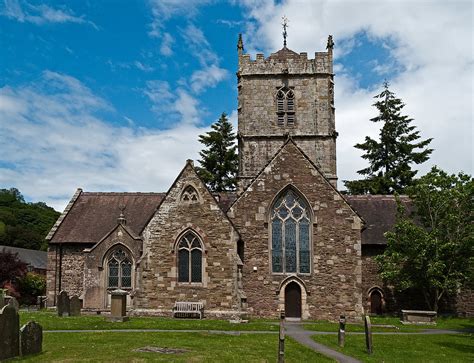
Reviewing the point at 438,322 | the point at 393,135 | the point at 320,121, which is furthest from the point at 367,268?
the point at 393,135

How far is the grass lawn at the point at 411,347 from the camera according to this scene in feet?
47.1

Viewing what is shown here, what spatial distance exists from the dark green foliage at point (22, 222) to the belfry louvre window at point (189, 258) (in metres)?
61.5

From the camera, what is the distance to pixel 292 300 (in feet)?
85.9

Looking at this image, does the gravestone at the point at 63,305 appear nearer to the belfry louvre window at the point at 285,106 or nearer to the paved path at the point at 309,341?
the paved path at the point at 309,341

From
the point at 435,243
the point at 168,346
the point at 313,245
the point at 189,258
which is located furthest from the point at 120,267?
the point at 435,243

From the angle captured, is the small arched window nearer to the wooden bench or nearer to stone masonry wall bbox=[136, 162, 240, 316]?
stone masonry wall bbox=[136, 162, 240, 316]

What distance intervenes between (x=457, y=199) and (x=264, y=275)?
36.6ft

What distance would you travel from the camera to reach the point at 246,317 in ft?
80.7

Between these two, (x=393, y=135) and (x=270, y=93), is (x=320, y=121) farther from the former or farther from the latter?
(x=393, y=135)

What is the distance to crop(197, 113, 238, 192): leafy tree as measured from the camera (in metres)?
58.7

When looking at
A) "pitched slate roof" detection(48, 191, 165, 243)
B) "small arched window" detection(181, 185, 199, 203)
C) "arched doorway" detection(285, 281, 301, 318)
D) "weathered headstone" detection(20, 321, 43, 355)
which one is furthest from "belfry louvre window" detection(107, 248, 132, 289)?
"weathered headstone" detection(20, 321, 43, 355)


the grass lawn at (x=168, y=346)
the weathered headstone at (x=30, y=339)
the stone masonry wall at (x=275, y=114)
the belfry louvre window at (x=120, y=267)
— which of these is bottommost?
the grass lawn at (x=168, y=346)

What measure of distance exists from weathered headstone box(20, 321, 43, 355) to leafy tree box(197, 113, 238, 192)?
44.0 meters

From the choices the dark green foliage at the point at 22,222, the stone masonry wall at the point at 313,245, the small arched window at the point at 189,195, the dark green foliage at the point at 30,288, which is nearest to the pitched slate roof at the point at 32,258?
the dark green foliage at the point at 22,222
